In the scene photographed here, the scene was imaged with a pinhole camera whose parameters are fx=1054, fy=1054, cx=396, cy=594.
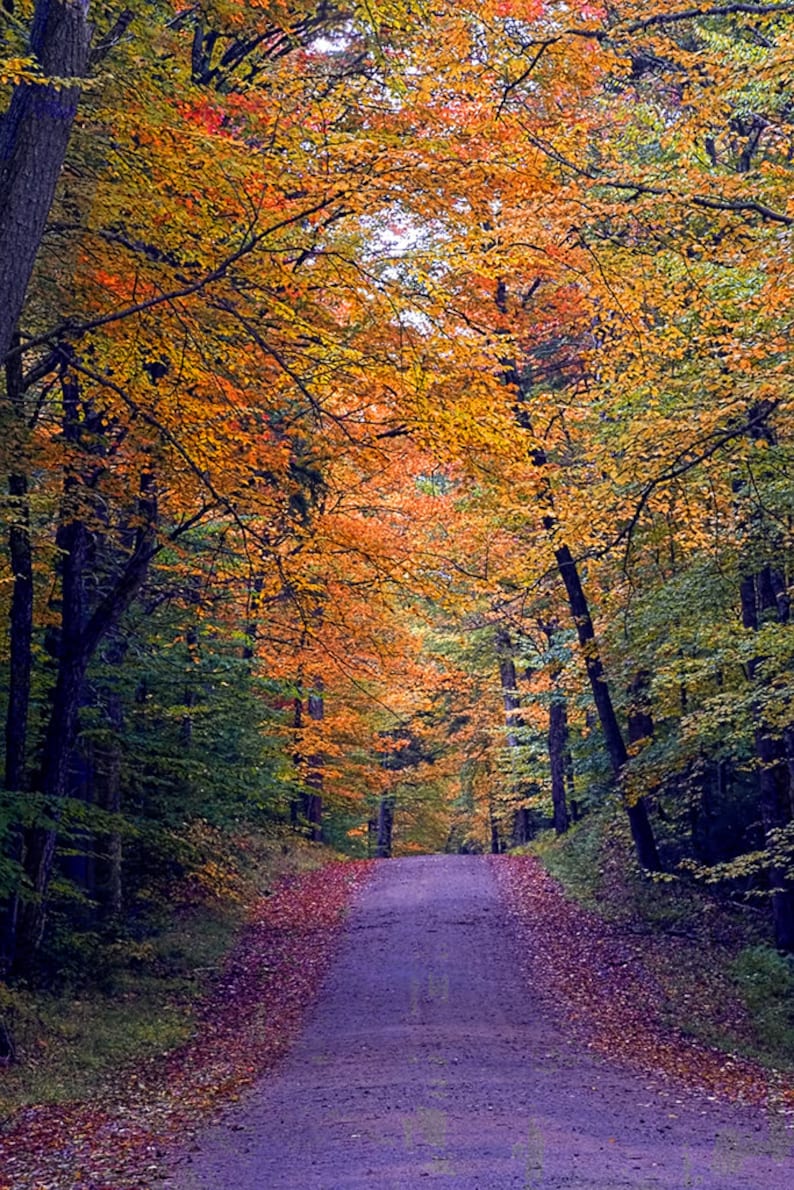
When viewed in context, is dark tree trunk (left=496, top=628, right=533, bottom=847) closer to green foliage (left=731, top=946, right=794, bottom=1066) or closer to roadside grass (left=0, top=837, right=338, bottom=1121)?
roadside grass (left=0, top=837, right=338, bottom=1121)

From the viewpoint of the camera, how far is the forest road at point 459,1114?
6492mm

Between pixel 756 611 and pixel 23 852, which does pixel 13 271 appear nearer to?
pixel 23 852

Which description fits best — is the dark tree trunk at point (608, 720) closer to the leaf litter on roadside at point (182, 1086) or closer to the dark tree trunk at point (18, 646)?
the leaf litter on roadside at point (182, 1086)

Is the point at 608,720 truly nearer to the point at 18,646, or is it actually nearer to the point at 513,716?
the point at 18,646

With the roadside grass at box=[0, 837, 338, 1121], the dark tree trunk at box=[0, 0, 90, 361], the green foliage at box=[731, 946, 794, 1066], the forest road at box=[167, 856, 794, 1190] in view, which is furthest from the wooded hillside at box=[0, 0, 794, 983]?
the forest road at box=[167, 856, 794, 1190]

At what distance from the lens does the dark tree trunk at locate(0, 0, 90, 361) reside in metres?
6.21

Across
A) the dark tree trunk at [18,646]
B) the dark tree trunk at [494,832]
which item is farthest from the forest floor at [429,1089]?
the dark tree trunk at [494,832]

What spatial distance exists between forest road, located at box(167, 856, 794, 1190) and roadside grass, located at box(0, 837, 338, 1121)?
163 cm

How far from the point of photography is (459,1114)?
25.5 feet

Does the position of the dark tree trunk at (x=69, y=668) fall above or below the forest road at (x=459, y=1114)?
above

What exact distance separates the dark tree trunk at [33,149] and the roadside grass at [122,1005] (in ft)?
20.4

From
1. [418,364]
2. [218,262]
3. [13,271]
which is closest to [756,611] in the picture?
[418,364]

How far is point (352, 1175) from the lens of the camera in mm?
6414

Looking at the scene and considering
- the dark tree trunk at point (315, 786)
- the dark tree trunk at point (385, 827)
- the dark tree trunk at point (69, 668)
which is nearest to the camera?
the dark tree trunk at point (69, 668)
